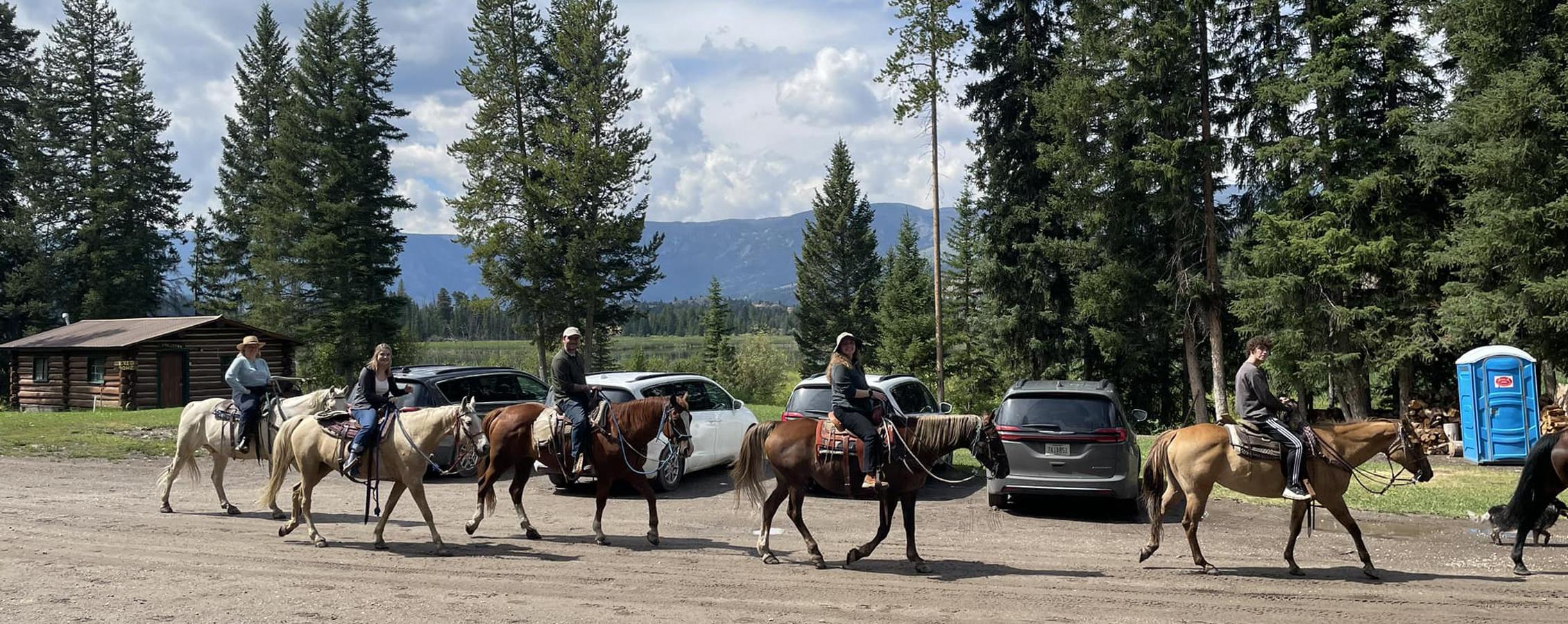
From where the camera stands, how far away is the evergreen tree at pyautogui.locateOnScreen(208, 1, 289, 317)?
44781 mm

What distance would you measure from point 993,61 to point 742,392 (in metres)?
32.1

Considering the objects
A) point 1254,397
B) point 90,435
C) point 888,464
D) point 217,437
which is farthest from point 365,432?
point 90,435

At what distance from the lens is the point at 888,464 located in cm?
892

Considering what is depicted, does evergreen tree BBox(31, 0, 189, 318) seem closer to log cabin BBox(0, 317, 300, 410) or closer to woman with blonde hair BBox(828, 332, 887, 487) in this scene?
log cabin BBox(0, 317, 300, 410)

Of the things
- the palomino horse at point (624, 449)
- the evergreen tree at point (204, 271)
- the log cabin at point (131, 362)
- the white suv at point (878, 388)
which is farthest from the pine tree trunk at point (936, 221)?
the evergreen tree at point (204, 271)

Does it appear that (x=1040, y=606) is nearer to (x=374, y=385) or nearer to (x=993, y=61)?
(x=374, y=385)

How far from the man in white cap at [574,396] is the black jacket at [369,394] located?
181 cm

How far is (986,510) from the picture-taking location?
40.6 feet

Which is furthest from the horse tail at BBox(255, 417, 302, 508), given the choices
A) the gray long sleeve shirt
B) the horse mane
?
the gray long sleeve shirt

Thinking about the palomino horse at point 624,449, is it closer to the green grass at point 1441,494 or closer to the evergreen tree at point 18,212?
the green grass at point 1441,494

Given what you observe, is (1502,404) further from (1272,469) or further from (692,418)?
(692,418)

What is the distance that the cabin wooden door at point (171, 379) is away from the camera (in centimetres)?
3303

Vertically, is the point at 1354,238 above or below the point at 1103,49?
below

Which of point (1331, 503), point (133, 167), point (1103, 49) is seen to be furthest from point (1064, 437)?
point (133, 167)
